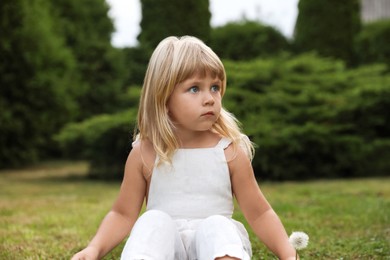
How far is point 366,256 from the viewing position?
129 inches

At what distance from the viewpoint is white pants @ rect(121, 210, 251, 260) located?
2.16 meters

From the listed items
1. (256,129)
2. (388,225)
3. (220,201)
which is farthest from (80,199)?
(220,201)

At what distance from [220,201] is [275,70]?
281 inches

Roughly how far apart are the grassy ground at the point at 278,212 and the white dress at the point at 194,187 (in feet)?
2.78

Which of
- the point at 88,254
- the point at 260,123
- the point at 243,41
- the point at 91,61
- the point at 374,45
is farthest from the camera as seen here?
the point at 91,61

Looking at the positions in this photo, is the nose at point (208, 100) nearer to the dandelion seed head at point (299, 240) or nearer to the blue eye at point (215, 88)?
the blue eye at point (215, 88)

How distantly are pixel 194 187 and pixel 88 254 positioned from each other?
18.6 inches

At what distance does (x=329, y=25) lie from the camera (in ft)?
35.5

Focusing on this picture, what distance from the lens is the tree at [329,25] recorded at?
10805 millimetres

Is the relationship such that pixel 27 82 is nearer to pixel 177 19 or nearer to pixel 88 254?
pixel 177 19

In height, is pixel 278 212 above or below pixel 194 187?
below

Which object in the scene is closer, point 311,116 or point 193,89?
point 193,89

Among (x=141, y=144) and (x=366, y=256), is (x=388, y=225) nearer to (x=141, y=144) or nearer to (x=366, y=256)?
(x=366, y=256)

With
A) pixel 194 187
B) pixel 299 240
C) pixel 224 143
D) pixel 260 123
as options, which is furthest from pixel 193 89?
pixel 260 123
